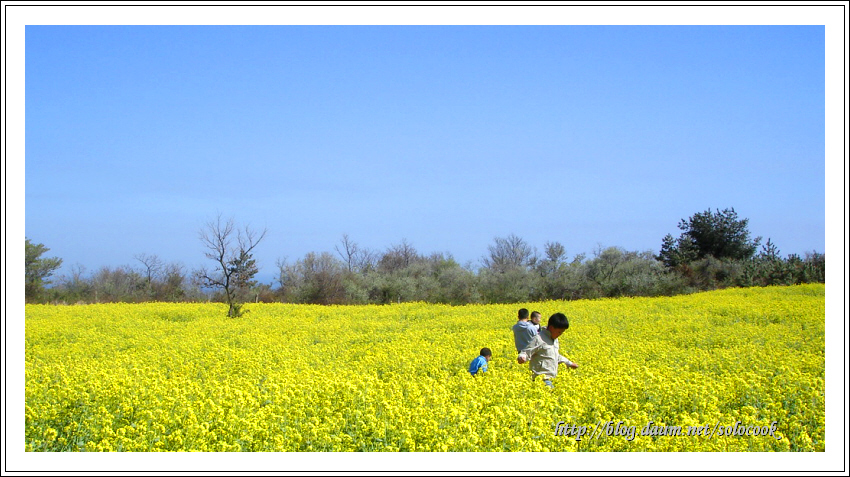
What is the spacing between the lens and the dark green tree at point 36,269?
127 ft

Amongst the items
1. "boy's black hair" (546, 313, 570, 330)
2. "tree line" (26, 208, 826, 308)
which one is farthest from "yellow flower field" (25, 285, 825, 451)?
"tree line" (26, 208, 826, 308)

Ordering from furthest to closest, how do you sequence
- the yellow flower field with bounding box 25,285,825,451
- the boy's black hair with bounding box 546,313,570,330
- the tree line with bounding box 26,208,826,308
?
Result: 1. the tree line with bounding box 26,208,826,308
2. the boy's black hair with bounding box 546,313,570,330
3. the yellow flower field with bounding box 25,285,825,451

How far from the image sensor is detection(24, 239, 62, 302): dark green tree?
38594mm

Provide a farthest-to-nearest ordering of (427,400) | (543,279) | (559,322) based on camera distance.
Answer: (543,279), (559,322), (427,400)

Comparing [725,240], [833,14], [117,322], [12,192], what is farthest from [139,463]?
[725,240]

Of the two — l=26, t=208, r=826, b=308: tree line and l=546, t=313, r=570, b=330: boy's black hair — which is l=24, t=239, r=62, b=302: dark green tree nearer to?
l=26, t=208, r=826, b=308: tree line

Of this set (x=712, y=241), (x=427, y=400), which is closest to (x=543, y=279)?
(x=712, y=241)

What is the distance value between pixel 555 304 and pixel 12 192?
23.4m

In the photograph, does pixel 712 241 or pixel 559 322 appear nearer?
pixel 559 322

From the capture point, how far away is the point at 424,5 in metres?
6.39

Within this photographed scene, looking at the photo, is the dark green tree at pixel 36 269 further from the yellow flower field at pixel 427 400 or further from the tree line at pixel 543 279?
the yellow flower field at pixel 427 400

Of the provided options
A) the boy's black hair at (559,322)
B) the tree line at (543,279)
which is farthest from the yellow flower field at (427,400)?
the tree line at (543,279)

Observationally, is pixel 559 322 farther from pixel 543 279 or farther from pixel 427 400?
pixel 543 279

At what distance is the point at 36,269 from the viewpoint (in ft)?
133
